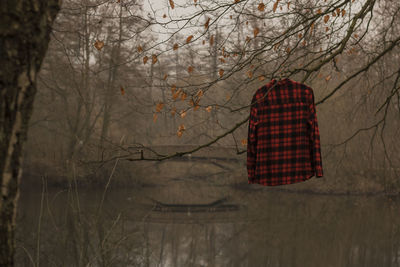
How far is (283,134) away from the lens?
260 centimetres

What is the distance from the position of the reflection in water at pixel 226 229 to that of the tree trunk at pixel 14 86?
285 centimetres

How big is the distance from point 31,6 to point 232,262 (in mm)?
5755

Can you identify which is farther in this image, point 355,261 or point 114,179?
point 114,179

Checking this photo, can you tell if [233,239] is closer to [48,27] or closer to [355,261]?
[355,261]

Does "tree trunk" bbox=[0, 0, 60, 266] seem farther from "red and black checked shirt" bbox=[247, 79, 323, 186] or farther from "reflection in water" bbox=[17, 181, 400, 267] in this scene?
"reflection in water" bbox=[17, 181, 400, 267]

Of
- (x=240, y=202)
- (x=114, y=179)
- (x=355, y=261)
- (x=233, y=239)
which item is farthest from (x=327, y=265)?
(x=114, y=179)

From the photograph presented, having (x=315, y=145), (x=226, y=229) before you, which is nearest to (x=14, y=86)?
Result: (x=315, y=145)

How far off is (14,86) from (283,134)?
1.75m

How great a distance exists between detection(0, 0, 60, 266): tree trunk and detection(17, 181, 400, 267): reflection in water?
2848 mm

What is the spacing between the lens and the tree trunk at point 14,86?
120 cm

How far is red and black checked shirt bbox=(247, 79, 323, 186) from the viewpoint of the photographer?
8.52 feet

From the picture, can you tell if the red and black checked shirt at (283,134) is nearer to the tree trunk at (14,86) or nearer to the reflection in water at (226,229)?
the tree trunk at (14,86)

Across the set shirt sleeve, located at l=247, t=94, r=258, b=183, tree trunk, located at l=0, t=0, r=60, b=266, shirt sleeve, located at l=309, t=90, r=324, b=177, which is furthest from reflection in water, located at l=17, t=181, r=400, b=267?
tree trunk, located at l=0, t=0, r=60, b=266

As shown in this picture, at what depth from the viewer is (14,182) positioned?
1246 mm
